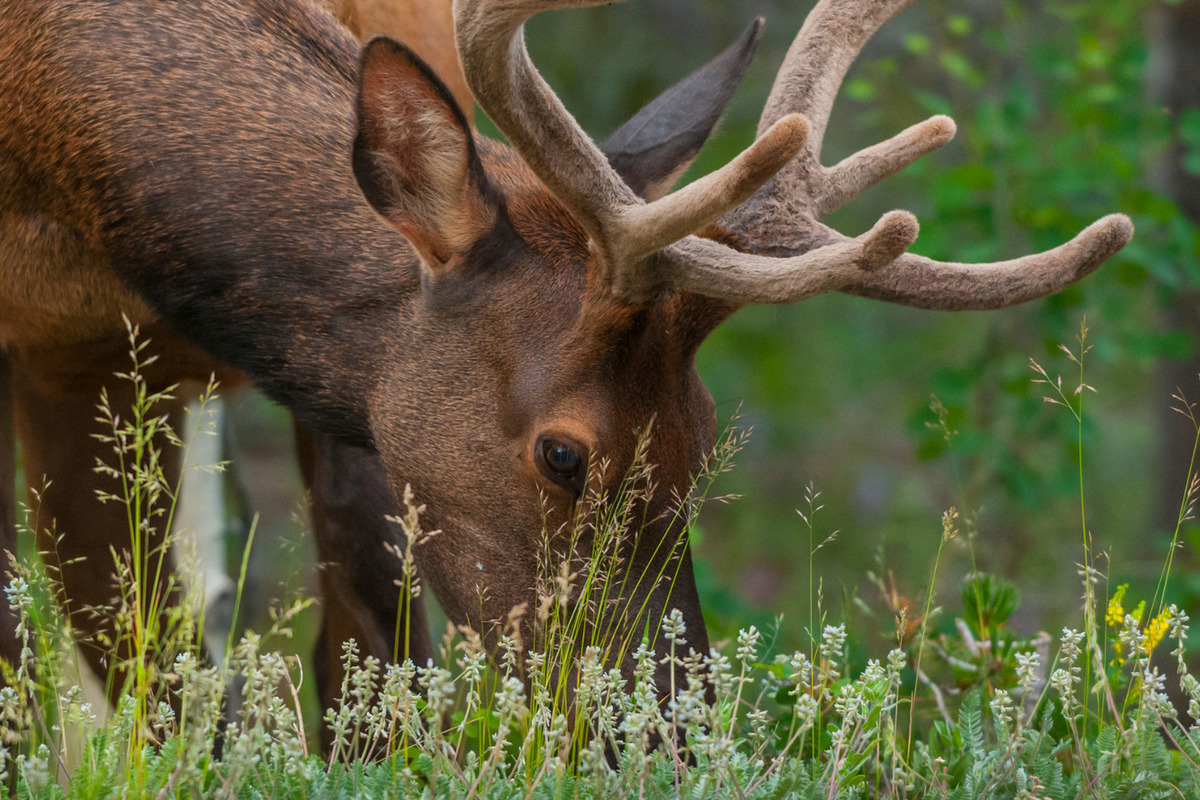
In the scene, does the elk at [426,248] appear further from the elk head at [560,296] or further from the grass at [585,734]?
the grass at [585,734]

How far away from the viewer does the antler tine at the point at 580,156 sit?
3.03 metres

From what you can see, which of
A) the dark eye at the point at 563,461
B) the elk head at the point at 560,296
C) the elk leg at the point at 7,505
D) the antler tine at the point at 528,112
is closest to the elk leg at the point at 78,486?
the elk leg at the point at 7,505

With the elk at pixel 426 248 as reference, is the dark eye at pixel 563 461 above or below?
below

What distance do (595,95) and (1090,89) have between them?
284 centimetres

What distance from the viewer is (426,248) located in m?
3.79

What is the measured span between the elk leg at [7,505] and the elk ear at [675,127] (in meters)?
1.90

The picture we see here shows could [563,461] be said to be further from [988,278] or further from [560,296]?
[988,278]

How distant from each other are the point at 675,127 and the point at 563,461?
114 centimetres

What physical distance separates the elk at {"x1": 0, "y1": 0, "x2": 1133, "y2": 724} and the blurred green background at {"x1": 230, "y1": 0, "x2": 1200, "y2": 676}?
495 millimetres

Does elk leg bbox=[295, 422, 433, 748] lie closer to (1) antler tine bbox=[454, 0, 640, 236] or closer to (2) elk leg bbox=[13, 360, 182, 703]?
(2) elk leg bbox=[13, 360, 182, 703]

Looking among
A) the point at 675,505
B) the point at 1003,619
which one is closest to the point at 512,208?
the point at 675,505

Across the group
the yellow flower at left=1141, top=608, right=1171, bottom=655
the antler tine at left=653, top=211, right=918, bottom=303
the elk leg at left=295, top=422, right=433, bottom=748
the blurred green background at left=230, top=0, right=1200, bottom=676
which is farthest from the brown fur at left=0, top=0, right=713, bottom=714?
the yellow flower at left=1141, top=608, right=1171, bottom=655

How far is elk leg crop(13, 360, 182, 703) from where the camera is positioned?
462cm

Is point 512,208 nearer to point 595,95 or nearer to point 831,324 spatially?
point 595,95
